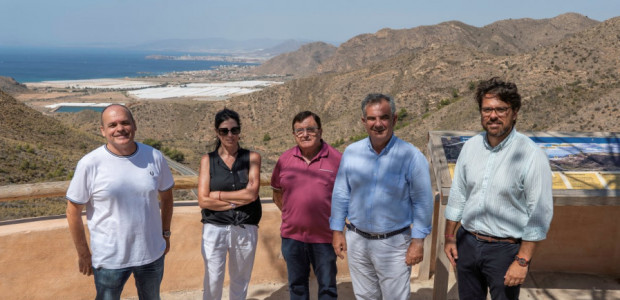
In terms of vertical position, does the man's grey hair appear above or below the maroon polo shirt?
above

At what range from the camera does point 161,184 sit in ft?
10.2

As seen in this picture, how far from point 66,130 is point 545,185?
3658cm

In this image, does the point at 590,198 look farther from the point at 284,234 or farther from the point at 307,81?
the point at 307,81

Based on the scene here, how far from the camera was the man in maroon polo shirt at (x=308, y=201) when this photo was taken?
3.23 m

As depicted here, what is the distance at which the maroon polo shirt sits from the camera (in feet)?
10.6

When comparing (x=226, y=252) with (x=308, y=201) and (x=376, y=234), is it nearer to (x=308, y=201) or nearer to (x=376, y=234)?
(x=308, y=201)

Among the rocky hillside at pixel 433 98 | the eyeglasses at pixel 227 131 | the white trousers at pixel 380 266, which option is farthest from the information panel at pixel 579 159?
the rocky hillside at pixel 433 98

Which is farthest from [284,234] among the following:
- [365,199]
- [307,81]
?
[307,81]

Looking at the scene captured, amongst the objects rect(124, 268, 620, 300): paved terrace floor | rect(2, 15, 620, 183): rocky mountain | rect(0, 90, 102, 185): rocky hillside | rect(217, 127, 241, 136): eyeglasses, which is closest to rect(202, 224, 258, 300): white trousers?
rect(217, 127, 241, 136): eyeglasses

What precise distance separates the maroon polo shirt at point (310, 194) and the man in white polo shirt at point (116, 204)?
928mm

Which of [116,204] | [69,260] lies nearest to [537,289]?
[116,204]

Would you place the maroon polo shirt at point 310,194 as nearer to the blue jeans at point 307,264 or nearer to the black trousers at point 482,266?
the blue jeans at point 307,264

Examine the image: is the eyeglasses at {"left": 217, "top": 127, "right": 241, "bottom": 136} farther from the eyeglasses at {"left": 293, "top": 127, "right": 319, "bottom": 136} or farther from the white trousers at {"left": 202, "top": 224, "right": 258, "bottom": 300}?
the white trousers at {"left": 202, "top": 224, "right": 258, "bottom": 300}

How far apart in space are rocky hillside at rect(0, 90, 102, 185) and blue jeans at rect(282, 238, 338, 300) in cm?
1764
